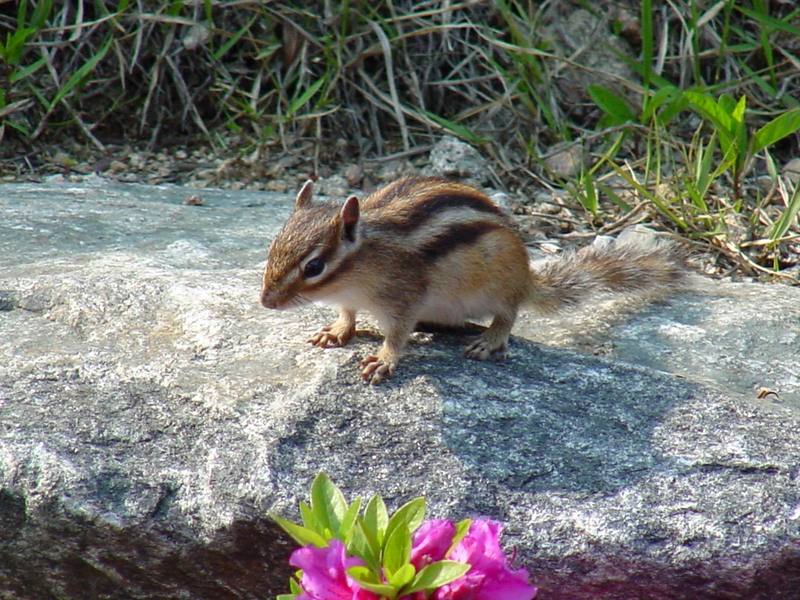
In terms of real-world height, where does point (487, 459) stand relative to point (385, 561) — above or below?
below

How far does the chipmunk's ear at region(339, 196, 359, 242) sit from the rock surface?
374mm

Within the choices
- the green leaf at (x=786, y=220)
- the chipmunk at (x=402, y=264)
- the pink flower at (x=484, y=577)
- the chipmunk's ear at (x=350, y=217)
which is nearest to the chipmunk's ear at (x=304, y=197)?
the chipmunk at (x=402, y=264)

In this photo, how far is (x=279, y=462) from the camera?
3.14 meters

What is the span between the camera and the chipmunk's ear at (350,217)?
12.5 ft

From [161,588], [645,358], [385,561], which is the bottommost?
[161,588]

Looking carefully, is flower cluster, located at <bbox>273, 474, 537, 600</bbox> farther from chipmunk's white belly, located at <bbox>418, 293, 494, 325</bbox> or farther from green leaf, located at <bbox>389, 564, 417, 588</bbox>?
chipmunk's white belly, located at <bbox>418, 293, 494, 325</bbox>

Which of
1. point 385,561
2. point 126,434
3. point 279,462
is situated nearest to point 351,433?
point 279,462

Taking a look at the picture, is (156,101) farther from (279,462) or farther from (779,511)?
(779,511)

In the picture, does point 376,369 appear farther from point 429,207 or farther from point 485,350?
point 429,207

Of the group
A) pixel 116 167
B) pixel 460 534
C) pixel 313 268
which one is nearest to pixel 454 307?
pixel 313 268

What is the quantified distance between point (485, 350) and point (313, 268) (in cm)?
63

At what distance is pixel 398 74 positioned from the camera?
6824mm

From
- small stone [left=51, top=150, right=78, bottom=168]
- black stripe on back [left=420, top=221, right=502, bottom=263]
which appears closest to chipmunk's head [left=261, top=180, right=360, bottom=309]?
black stripe on back [left=420, top=221, right=502, bottom=263]

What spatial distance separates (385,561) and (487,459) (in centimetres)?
126
